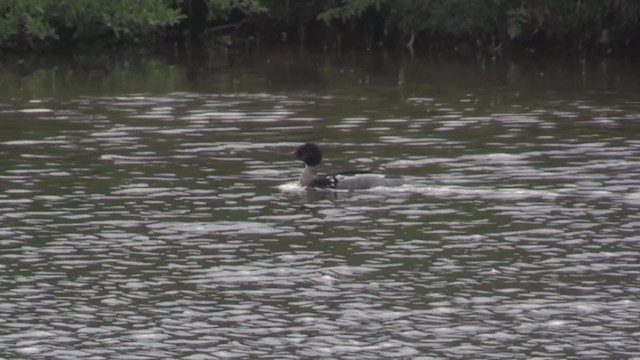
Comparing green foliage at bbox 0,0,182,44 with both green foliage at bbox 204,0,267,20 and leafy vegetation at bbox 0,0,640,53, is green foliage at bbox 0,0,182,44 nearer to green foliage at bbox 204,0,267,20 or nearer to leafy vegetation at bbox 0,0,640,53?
leafy vegetation at bbox 0,0,640,53

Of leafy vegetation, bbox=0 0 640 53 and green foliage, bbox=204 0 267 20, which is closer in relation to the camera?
leafy vegetation, bbox=0 0 640 53

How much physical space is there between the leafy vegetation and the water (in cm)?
1155

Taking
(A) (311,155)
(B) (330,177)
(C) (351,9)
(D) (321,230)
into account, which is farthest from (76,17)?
(D) (321,230)

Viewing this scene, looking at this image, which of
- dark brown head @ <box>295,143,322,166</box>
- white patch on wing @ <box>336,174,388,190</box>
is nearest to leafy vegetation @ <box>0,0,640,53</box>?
dark brown head @ <box>295,143,322,166</box>

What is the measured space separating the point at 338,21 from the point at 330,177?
3180 cm

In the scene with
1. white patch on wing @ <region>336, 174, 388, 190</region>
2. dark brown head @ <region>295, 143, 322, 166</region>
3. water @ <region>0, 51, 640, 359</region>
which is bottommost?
water @ <region>0, 51, 640, 359</region>

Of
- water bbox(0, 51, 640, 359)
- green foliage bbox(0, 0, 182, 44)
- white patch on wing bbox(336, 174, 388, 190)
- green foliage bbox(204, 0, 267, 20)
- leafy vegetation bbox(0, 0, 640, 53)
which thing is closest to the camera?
water bbox(0, 51, 640, 359)

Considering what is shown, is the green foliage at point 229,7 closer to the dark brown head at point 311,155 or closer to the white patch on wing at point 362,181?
the dark brown head at point 311,155

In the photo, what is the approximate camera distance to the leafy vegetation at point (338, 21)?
4812 cm

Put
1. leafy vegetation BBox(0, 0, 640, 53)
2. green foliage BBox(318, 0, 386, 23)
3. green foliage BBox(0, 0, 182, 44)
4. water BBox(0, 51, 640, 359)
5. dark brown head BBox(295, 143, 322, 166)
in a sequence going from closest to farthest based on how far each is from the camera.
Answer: water BBox(0, 51, 640, 359), dark brown head BBox(295, 143, 322, 166), leafy vegetation BBox(0, 0, 640, 53), green foliage BBox(0, 0, 182, 44), green foliage BBox(318, 0, 386, 23)

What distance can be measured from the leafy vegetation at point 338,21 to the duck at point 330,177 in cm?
2362

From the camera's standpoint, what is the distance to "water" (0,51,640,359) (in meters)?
15.0

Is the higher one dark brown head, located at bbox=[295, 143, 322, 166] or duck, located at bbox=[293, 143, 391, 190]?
dark brown head, located at bbox=[295, 143, 322, 166]

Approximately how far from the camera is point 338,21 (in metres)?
55.0
